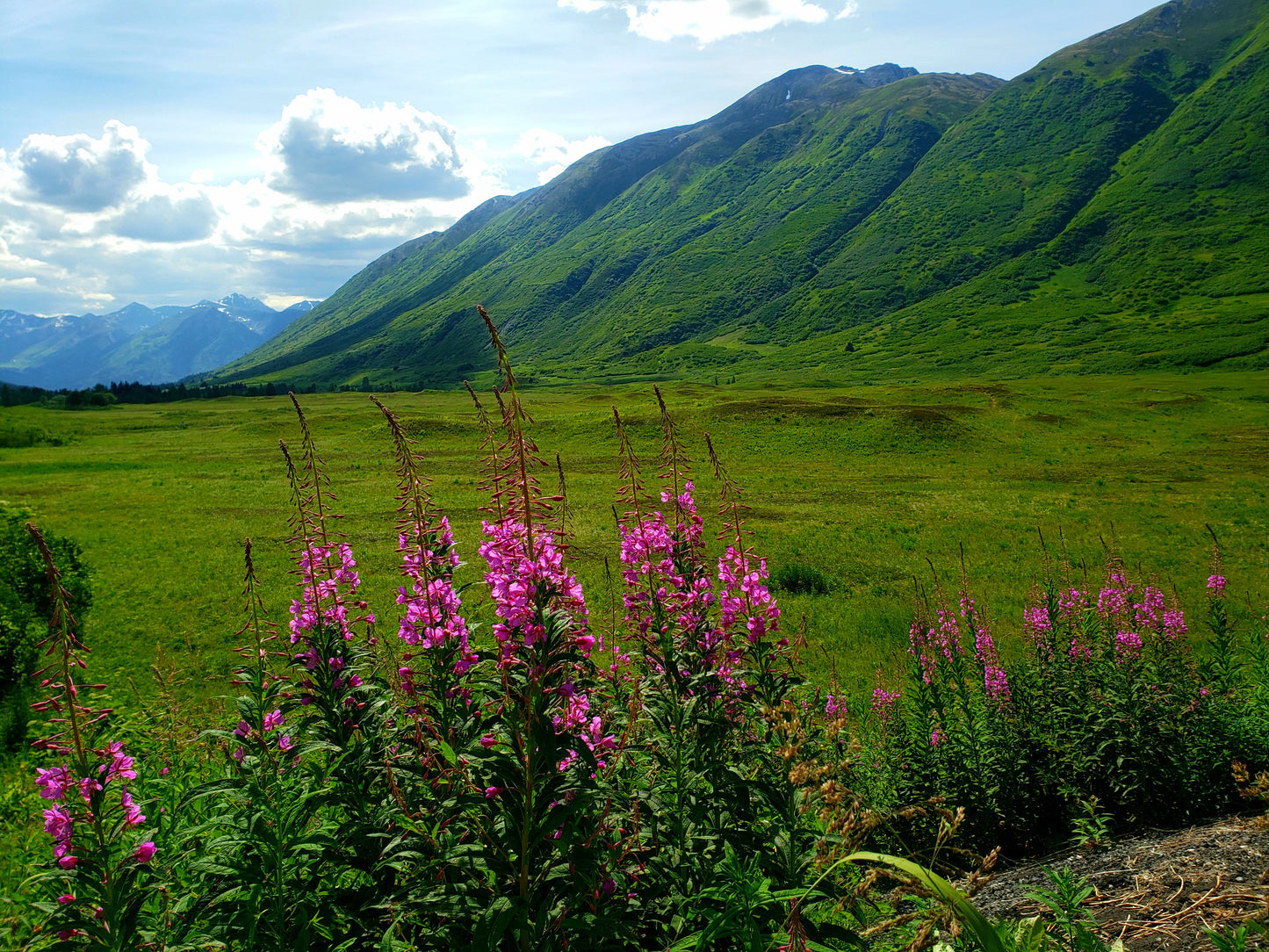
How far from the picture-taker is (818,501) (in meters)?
31.2

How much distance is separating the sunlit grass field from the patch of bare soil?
3672 millimetres

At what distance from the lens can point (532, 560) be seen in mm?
2926

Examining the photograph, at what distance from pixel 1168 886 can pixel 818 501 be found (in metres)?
27.7

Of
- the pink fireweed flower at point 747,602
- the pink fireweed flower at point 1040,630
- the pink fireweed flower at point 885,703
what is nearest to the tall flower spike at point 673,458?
the pink fireweed flower at point 747,602

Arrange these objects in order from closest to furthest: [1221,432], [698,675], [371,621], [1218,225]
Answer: [698,675]
[371,621]
[1221,432]
[1218,225]

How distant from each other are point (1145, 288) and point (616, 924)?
205363mm

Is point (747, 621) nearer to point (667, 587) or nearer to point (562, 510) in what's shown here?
point (667, 587)

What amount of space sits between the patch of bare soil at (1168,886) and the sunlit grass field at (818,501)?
3672 millimetres

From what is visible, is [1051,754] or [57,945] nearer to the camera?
[57,945]

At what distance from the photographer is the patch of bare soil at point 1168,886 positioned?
352 centimetres

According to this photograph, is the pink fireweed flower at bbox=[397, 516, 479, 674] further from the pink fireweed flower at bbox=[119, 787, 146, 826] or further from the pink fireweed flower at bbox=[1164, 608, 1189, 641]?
the pink fireweed flower at bbox=[1164, 608, 1189, 641]

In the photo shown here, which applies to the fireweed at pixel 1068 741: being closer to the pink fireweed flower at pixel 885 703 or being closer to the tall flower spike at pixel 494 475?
the pink fireweed flower at pixel 885 703

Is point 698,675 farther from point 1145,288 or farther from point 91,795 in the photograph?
point 1145,288

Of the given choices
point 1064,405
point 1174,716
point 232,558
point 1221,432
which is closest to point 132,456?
point 232,558
